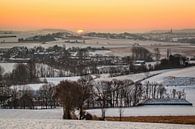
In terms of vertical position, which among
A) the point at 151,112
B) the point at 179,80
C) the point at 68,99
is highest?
the point at 68,99

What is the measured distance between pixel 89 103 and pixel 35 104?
10.0m

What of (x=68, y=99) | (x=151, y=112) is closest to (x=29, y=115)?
(x=68, y=99)

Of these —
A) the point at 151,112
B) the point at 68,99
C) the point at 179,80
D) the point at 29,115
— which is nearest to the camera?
the point at 68,99

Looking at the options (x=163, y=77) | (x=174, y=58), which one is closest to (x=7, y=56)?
(x=174, y=58)

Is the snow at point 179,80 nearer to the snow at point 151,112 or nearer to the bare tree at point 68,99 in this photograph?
the snow at point 151,112

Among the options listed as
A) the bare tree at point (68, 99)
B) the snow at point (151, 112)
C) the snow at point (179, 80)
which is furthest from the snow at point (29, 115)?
the snow at point (179, 80)

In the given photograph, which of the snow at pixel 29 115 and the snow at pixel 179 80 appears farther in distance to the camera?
the snow at pixel 179 80

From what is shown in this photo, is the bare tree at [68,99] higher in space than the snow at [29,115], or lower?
higher

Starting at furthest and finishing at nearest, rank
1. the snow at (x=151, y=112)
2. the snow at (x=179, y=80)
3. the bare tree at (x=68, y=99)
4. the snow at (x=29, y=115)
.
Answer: the snow at (x=179, y=80)
the snow at (x=151, y=112)
the snow at (x=29, y=115)
the bare tree at (x=68, y=99)

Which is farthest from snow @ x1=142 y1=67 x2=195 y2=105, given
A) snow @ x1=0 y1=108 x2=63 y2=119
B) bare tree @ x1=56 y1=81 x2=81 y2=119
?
bare tree @ x1=56 y1=81 x2=81 y2=119

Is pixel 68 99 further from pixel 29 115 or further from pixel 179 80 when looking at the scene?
pixel 179 80

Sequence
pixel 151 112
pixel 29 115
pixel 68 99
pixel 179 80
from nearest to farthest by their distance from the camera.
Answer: pixel 68 99 < pixel 29 115 < pixel 151 112 < pixel 179 80

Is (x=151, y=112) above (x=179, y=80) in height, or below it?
above

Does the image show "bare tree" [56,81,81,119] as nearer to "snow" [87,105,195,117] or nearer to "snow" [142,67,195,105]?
"snow" [87,105,195,117]
